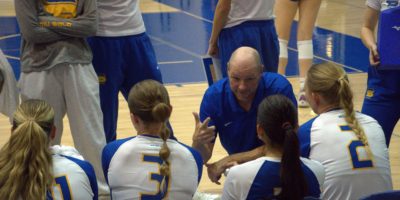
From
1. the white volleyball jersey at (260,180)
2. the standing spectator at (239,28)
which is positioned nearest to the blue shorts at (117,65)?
the standing spectator at (239,28)

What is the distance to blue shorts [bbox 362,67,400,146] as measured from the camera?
417cm

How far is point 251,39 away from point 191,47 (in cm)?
483

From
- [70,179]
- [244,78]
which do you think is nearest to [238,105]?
[244,78]

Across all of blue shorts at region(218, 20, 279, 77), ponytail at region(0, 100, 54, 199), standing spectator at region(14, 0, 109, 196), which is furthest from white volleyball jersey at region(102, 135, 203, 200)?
blue shorts at region(218, 20, 279, 77)

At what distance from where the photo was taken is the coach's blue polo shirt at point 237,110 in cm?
406

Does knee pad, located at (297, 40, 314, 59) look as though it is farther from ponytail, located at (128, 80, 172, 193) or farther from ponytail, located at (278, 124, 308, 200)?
ponytail, located at (278, 124, 308, 200)

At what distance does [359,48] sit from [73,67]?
19.4 feet

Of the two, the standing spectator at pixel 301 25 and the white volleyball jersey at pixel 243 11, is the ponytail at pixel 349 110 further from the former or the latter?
the standing spectator at pixel 301 25

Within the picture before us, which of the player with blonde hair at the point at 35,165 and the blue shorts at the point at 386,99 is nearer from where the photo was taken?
the player with blonde hair at the point at 35,165

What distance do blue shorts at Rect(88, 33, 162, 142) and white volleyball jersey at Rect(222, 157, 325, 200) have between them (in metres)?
1.83

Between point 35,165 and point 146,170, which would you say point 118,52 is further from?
point 35,165

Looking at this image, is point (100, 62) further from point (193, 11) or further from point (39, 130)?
point (193, 11)

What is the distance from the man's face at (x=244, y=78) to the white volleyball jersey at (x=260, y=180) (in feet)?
3.03

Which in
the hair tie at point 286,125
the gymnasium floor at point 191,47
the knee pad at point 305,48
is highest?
the hair tie at point 286,125
